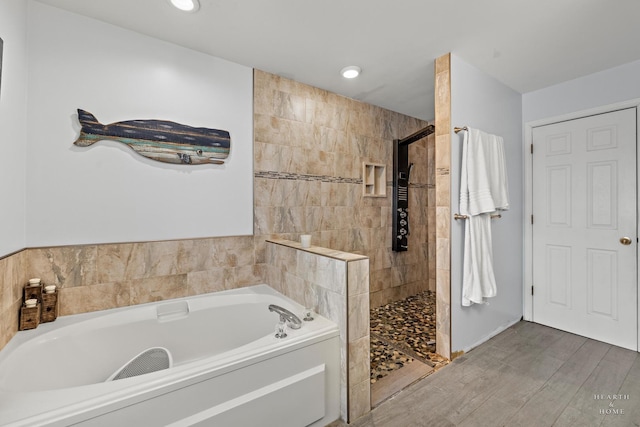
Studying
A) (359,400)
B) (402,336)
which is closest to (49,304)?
(359,400)

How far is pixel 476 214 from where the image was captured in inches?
90.8

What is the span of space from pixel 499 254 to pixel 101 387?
121 inches

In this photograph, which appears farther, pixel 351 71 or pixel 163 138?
pixel 351 71

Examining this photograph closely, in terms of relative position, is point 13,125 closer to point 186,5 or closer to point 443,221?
point 186,5

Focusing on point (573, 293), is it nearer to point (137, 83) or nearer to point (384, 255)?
point (384, 255)

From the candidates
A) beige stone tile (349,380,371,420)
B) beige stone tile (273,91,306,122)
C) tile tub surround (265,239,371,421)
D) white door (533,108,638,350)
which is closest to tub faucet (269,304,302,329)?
tile tub surround (265,239,371,421)

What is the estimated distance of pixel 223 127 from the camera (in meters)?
2.39

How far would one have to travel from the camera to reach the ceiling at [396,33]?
177 centimetres

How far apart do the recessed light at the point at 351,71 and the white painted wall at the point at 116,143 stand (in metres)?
0.92

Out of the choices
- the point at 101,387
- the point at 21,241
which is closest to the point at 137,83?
the point at 21,241

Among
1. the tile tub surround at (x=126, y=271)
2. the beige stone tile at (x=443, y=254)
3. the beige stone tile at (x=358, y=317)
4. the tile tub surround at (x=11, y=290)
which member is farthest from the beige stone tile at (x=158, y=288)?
the beige stone tile at (x=443, y=254)

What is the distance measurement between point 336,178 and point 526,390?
2327mm

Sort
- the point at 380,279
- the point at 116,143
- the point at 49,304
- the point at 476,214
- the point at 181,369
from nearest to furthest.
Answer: the point at 181,369, the point at 49,304, the point at 116,143, the point at 476,214, the point at 380,279

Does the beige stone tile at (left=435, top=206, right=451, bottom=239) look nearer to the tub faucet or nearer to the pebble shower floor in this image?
the pebble shower floor
